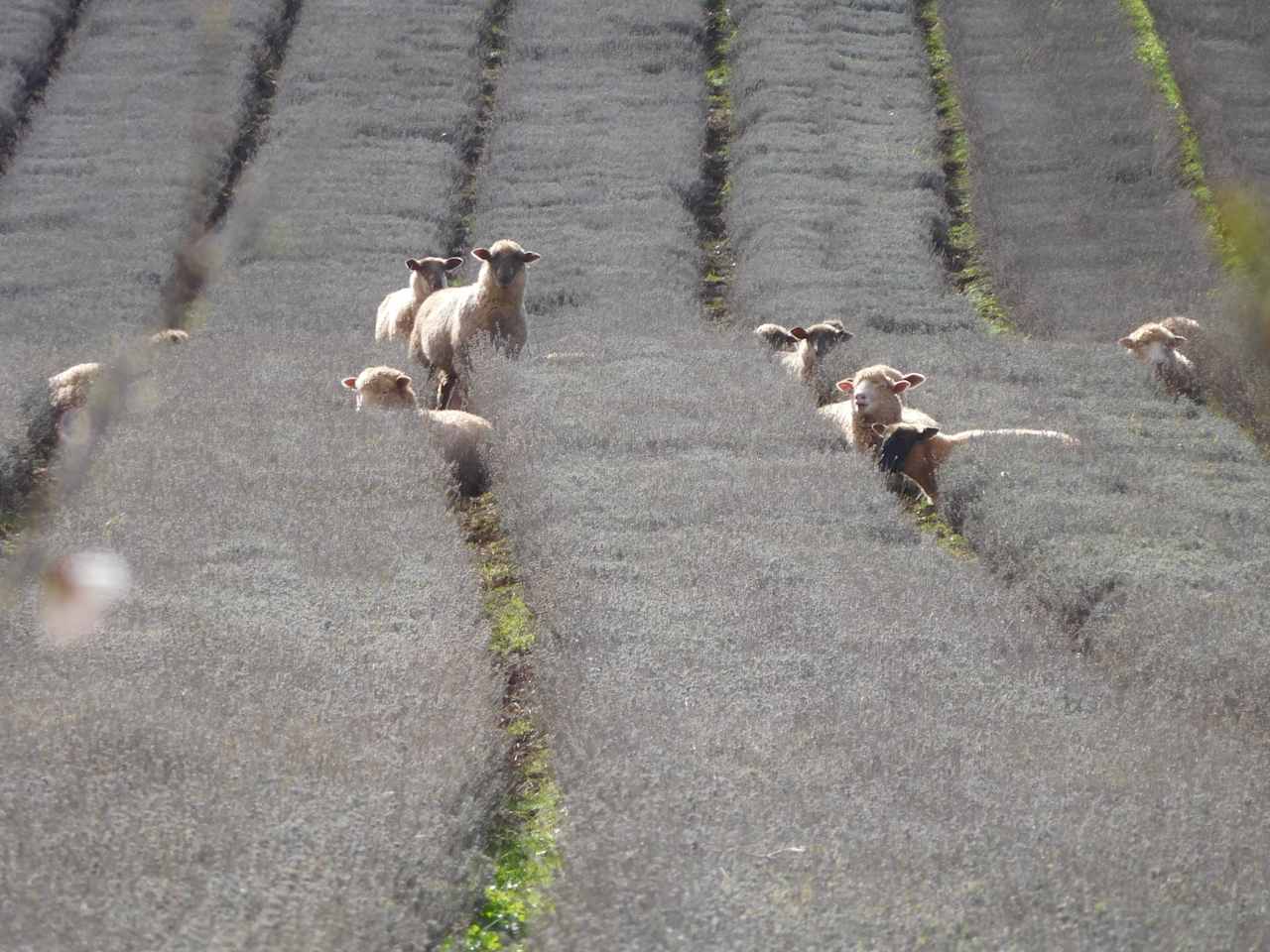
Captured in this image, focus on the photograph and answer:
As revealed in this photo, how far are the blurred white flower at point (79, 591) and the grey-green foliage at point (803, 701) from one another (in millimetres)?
2368

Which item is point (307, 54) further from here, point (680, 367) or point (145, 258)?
point (680, 367)

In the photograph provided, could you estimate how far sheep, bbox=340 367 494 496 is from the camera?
13594mm

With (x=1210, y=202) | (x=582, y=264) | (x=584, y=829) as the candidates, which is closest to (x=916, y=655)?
(x=584, y=829)

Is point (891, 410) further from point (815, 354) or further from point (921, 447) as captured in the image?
point (815, 354)

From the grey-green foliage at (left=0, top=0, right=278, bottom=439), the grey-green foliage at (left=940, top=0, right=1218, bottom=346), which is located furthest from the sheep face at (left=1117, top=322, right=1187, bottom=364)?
the grey-green foliage at (left=0, top=0, right=278, bottom=439)

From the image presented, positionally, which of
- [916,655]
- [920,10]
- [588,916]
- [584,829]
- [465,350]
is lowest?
[920,10]

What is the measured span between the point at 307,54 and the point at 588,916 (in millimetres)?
26539

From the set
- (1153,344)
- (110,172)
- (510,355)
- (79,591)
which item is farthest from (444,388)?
(110,172)

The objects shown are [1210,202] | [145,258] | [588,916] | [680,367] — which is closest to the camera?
[588,916]

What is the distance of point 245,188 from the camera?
25047 mm

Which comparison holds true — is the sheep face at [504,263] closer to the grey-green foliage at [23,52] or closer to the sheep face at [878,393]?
the sheep face at [878,393]

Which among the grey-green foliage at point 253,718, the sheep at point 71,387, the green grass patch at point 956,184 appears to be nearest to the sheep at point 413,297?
the sheep at point 71,387

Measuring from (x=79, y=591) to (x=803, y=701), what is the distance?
159 inches

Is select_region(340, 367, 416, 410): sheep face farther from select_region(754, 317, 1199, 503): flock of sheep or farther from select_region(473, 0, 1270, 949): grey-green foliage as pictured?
select_region(754, 317, 1199, 503): flock of sheep
